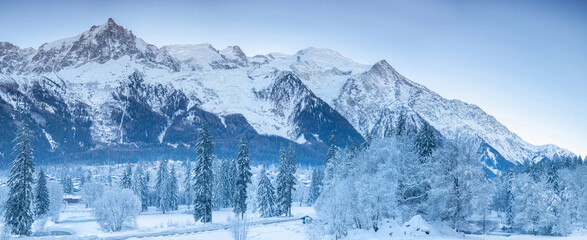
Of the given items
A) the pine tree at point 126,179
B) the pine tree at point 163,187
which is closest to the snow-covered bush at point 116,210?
the pine tree at point 163,187

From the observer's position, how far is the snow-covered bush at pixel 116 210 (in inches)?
2383

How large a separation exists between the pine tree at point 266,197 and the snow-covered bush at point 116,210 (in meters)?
29.8

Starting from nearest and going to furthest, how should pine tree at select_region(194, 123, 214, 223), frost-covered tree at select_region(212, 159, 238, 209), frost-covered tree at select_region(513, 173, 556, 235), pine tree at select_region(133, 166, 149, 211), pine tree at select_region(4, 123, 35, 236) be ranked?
pine tree at select_region(4, 123, 35, 236)
pine tree at select_region(194, 123, 214, 223)
frost-covered tree at select_region(513, 173, 556, 235)
frost-covered tree at select_region(212, 159, 238, 209)
pine tree at select_region(133, 166, 149, 211)

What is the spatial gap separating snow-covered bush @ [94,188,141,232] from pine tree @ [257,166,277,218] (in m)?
29.8

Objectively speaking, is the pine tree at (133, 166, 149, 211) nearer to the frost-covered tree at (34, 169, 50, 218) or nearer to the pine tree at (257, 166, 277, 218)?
the frost-covered tree at (34, 169, 50, 218)

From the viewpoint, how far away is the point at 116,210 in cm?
6034

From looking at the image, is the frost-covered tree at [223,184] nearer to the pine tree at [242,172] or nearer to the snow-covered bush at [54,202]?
the pine tree at [242,172]

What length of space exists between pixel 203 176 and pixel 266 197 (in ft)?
78.5

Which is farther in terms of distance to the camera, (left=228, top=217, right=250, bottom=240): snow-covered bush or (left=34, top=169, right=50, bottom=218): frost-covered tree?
(left=34, top=169, right=50, bottom=218): frost-covered tree

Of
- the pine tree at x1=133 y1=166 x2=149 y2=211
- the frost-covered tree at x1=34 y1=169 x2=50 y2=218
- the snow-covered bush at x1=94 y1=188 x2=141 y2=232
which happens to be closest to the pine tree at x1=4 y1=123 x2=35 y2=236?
the snow-covered bush at x1=94 y1=188 x2=141 y2=232

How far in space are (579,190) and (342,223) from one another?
2629 inches

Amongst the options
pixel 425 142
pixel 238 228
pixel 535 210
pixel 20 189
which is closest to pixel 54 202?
pixel 20 189

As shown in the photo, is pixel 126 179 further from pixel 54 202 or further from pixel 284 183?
pixel 284 183

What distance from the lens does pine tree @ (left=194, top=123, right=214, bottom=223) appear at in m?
66.2
